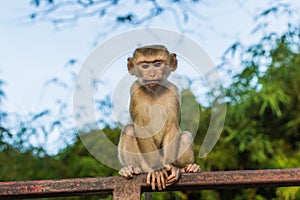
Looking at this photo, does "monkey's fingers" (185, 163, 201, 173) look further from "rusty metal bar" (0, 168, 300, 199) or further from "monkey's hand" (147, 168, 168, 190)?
"rusty metal bar" (0, 168, 300, 199)

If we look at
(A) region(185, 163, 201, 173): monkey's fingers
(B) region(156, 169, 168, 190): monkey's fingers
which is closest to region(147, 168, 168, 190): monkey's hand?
(B) region(156, 169, 168, 190): monkey's fingers

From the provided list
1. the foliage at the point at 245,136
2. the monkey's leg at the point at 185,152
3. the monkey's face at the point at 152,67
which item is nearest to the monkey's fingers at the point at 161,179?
the monkey's leg at the point at 185,152

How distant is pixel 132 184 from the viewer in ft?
5.99

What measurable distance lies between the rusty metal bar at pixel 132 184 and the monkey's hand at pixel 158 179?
0.05 meters

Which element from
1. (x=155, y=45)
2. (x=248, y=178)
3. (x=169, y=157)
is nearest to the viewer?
(x=248, y=178)

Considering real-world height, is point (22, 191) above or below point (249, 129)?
below

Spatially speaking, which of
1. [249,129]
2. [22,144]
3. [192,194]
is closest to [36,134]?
[22,144]

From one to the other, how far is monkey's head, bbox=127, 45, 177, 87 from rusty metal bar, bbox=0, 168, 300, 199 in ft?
3.72

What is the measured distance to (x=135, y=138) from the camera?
2914 mm

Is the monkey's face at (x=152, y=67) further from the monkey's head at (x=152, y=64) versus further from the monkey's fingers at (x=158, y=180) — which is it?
the monkey's fingers at (x=158, y=180)

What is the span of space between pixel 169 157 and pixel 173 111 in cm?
25

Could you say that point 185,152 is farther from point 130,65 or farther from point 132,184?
point 132,184

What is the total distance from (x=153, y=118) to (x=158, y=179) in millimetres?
1042

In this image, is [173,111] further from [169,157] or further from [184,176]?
[184,176]
